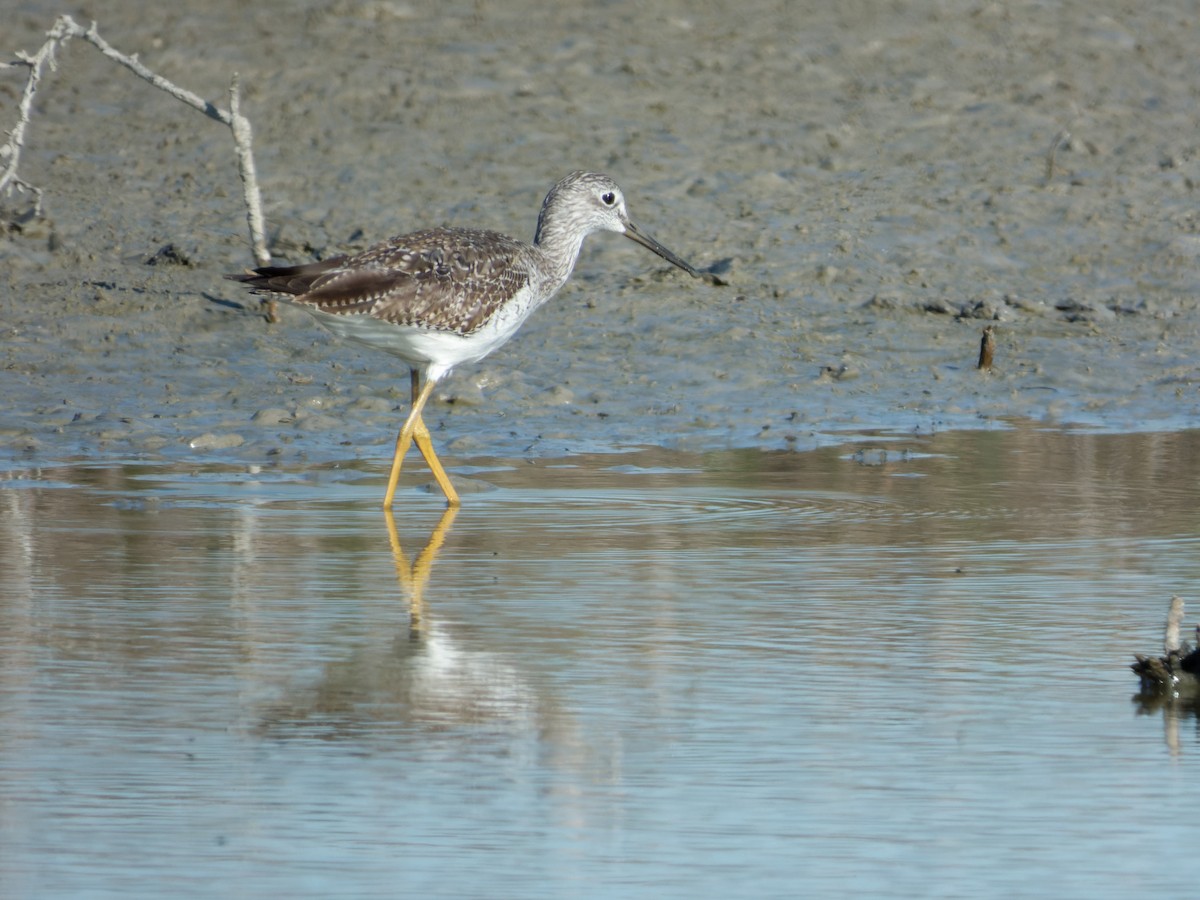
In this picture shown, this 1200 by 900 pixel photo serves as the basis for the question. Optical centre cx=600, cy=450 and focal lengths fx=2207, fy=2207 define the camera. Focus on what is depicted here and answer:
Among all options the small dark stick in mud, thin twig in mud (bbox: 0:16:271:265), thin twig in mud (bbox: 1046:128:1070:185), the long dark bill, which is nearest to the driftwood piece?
the long dark bill

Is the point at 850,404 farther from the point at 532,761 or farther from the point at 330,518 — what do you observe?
the point at 532,761

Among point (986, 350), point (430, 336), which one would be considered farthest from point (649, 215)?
point (430, 336)

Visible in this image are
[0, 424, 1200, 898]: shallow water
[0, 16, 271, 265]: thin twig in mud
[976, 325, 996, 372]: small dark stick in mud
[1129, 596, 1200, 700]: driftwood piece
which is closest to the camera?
[0, 424, 1200, 898]: shallow water

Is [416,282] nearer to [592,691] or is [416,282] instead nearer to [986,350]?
[986,350]

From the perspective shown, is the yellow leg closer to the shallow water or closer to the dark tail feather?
the shallow water

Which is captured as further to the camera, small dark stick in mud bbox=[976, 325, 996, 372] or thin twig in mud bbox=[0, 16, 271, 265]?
thin twig in mud bbox=[0, 16, 271, 265]

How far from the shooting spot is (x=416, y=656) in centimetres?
607

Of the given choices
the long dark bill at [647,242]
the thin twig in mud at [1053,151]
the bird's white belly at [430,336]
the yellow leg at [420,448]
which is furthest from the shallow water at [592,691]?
the thin twig in mud at [1053,151]

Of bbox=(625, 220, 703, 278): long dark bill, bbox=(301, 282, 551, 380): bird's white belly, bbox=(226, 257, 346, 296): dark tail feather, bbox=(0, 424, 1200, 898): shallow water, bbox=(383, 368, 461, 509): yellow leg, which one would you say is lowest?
bbox=(0, 424, 1200, 898): shallow water

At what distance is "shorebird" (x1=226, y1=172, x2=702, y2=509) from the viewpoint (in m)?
9.32

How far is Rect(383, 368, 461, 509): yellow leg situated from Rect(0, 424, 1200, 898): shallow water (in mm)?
89

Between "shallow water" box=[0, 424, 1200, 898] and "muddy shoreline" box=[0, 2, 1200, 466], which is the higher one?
"muddy shoreline" box=[0, 2, 1200, 466]

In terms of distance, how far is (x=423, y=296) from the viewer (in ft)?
31.2

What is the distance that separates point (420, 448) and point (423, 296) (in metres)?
0.67
